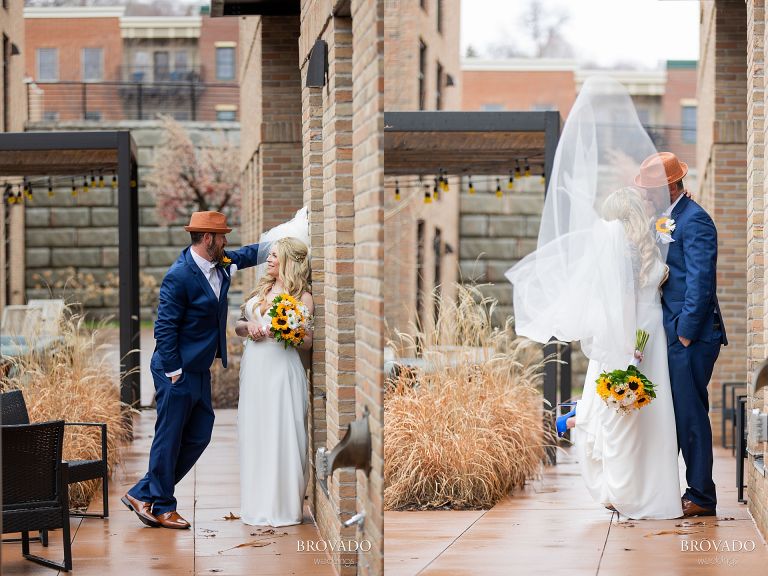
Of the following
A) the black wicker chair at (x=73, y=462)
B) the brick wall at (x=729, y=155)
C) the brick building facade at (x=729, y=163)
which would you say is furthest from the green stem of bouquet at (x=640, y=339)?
the brick wall at (x=729, y=155)

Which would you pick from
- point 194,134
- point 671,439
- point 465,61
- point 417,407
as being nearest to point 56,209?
point 194,134

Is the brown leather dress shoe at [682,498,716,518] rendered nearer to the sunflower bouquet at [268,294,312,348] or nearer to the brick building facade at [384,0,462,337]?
the sunflower bouquet at [268,294,312,348]

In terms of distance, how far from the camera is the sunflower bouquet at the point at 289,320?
7445mm

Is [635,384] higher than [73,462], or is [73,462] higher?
[635,384]

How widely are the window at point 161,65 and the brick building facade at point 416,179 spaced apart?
19445 millimetres

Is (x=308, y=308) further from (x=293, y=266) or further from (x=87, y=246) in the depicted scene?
(x=87, y=246)

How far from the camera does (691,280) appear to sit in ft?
24.3

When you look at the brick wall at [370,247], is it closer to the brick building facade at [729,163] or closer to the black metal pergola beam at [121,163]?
the brick building facade at [729,163]

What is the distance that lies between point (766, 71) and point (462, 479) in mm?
3622

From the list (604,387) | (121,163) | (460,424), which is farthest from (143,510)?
(121,163)

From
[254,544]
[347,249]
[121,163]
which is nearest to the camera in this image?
[347,249]

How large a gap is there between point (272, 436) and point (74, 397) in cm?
252

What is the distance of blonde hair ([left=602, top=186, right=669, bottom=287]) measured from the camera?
754 centimetres

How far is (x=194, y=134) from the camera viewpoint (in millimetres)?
32219
